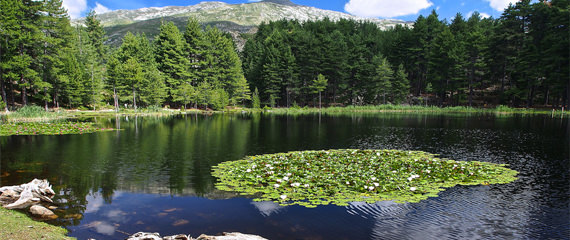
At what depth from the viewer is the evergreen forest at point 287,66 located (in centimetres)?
4884

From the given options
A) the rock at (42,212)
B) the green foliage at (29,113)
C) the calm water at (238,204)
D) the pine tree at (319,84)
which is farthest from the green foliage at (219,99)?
the rock at (42,212)

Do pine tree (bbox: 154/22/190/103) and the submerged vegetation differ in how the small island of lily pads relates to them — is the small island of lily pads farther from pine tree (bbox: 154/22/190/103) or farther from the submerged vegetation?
pine tree (bbox: 154/22/190/103)

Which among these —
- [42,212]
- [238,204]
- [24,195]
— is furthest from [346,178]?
[24,195]

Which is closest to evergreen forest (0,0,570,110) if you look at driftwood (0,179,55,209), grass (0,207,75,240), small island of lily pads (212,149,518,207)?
driftwood (0,179,55,209)

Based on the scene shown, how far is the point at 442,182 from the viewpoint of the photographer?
12469 mm

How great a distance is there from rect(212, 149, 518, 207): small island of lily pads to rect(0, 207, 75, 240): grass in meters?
5.46

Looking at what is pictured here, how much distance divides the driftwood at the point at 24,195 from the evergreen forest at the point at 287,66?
1698 inches

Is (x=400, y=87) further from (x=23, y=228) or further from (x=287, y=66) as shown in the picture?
(x=23, y=228)

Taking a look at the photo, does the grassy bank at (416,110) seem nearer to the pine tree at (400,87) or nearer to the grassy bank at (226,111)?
the grassy bank at (226,111)

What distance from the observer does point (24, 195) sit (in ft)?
31.8

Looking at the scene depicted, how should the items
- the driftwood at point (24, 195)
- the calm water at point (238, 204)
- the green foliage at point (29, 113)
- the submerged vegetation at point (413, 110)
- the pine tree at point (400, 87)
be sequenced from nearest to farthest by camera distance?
the calm water at point (238, 204) → the driftwood at point (24, 195) → the green foliage at point (29, 113) → the submerged vegetation at point (413, 110) → the pine tree at point (400, 87)

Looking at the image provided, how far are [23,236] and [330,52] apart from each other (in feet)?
243

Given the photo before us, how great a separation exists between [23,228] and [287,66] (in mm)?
71636

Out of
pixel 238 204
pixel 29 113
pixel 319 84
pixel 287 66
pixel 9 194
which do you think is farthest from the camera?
pixel 287 66
